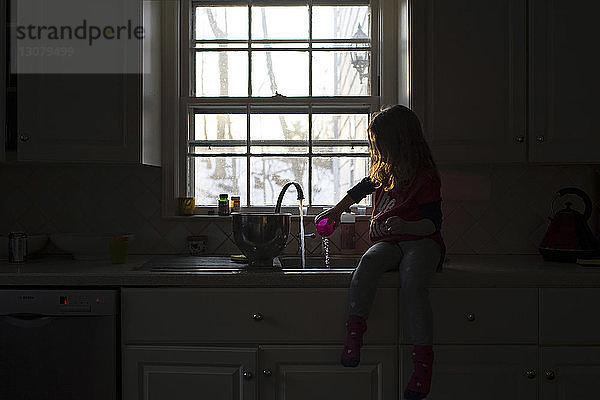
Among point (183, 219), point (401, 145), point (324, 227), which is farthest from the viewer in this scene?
point (183, 219)

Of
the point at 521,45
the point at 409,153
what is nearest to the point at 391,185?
the point at 409,153

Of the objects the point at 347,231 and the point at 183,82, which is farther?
the point at 183,82

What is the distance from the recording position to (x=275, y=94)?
109 inches

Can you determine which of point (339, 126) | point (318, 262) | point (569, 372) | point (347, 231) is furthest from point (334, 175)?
point (569, 372)

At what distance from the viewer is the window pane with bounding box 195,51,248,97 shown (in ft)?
9.12

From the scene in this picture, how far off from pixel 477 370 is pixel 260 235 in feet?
3.00

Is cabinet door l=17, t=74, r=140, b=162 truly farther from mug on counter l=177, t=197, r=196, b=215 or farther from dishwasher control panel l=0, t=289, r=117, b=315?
dishwasher control panel l=0, t=289, r=117, b=315

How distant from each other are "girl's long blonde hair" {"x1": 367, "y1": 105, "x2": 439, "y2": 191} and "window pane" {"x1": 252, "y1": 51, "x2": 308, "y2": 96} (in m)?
0.74

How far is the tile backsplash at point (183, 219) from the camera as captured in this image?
263 cm

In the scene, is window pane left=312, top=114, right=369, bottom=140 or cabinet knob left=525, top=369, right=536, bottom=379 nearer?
cabinet knob left=525, top=369, right=536, bottom=379

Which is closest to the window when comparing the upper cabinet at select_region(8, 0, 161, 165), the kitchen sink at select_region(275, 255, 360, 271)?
the kitchen sink at select_region(275, 255, 360, 271)

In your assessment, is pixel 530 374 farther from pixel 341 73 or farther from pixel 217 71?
pixel 217 71

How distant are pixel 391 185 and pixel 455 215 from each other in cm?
62

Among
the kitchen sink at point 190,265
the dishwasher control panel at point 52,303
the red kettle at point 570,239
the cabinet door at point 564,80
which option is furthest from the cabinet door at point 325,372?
the cabinet door at point 564,80
